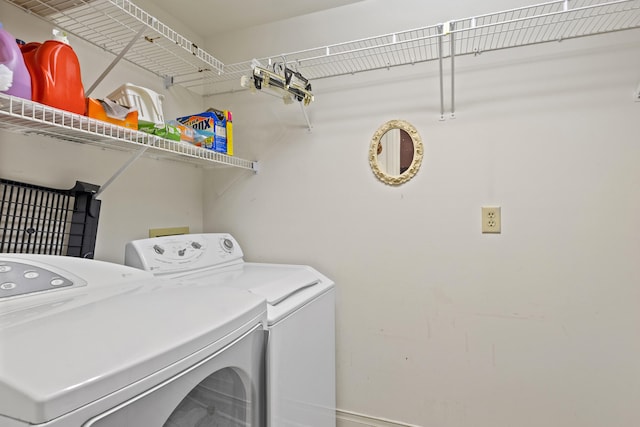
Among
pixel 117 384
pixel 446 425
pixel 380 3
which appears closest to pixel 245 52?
pixel 380 3

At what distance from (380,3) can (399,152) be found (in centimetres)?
75

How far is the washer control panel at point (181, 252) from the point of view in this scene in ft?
4.24

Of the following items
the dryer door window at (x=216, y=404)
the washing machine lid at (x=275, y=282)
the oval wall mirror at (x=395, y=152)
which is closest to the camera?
the dryer door window at (x=216, y=404)

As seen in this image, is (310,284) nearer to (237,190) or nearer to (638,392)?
(237,190)

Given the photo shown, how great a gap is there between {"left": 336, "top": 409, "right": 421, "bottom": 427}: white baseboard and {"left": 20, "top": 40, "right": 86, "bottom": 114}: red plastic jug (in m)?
1.73

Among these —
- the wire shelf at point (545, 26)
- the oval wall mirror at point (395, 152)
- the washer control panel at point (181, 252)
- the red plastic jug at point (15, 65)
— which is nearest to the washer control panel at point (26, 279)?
the washer control panel at point (181, 252)

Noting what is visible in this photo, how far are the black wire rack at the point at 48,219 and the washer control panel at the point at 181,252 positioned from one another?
0.55ft

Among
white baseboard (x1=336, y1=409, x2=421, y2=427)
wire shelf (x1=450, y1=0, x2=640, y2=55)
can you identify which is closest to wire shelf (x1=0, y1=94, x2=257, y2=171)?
wire shelf (x1=450, y1=0, x2=640, y2=55)

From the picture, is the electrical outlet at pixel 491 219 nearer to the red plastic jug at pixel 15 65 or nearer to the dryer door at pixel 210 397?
the dryer door at pixel 210 397

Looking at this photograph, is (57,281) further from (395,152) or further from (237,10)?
(237,10)

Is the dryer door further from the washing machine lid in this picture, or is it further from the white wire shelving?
the white wire shelving

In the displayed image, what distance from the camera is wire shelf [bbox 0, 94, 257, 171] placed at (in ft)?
2.76

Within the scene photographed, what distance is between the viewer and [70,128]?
0.95 m

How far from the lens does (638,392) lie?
131cm
